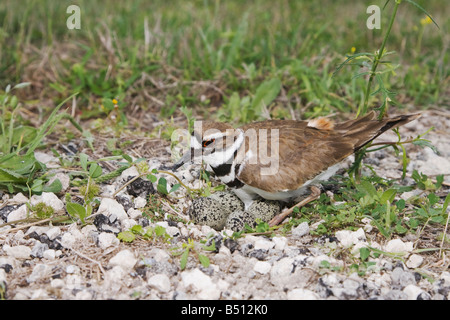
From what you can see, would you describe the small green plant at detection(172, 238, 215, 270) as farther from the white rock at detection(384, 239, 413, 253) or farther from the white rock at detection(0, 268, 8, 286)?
the white rock at detection(384, 239, 413, 253)

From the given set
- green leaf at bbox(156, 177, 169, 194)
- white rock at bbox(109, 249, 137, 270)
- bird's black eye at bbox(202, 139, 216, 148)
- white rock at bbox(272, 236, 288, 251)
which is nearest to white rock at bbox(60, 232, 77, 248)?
white rock at bbox(109, 249, 137, 270)

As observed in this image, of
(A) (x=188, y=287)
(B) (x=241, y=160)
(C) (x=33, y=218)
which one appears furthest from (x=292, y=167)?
(C) (x=33, y=218)

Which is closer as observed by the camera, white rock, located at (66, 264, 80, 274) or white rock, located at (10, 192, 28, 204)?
white rock, located at (66, 264, 80, 274)

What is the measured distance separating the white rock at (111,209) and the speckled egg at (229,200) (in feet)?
2.20

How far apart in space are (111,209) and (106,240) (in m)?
0.36

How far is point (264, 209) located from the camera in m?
3.90

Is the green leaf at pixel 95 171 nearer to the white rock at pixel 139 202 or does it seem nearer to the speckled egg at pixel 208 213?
the white rock at pixel 139 202

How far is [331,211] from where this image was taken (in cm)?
383

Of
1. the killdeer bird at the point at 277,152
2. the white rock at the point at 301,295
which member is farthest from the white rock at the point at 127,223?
the white rock at the point at 301,295

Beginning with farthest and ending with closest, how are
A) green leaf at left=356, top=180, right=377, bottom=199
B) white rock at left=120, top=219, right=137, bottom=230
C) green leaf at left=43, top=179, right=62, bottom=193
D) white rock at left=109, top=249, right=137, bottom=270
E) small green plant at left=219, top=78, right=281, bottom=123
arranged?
small green plant at left=219, top=78, right=281, bottom=123
green leaf at left=43, top=179, right=62, bottom=193
green leaf at left=356, top=180, right=377, bottom=199
white rock at left=120, top=219, right=137, bottom=230
white rock at left=109, top=249, right=137, bottom=270

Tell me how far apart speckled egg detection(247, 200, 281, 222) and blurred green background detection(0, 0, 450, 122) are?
1414 millimetres

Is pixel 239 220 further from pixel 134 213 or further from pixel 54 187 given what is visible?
pixel 54 187

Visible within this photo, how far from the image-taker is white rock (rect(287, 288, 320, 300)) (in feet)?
9.83

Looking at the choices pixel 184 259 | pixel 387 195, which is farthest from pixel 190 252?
pixel 387 195
